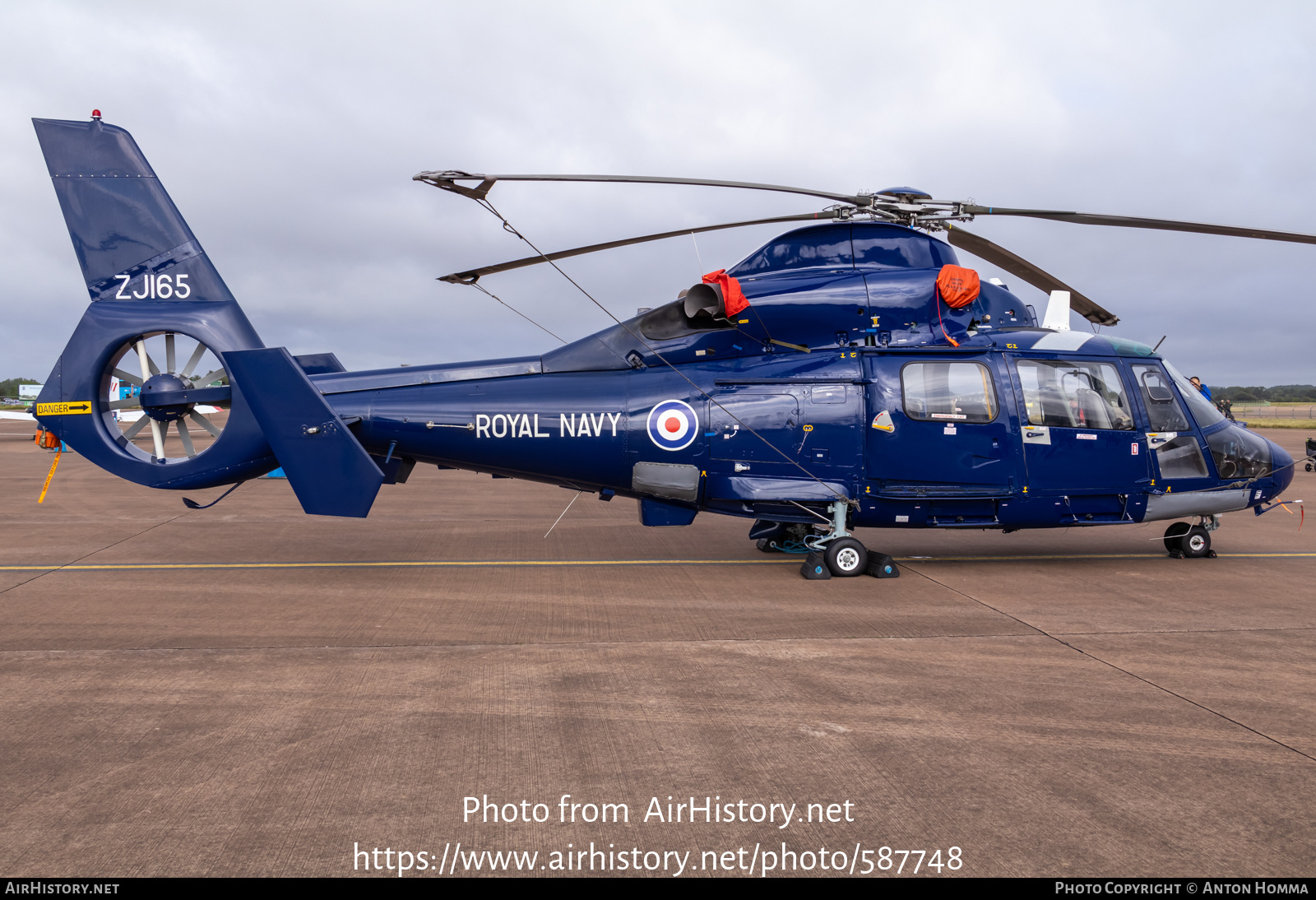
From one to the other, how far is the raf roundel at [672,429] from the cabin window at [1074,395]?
159 inches

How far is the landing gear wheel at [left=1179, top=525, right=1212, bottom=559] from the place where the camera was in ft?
35.0

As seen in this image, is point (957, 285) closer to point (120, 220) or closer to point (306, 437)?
point (306, 437)

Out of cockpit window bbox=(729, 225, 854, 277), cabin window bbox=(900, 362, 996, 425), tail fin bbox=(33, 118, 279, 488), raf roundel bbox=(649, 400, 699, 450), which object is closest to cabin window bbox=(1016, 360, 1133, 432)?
cabin window bbox=(900, 362, 996, 425)

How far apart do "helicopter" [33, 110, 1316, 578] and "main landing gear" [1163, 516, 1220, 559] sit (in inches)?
31.8

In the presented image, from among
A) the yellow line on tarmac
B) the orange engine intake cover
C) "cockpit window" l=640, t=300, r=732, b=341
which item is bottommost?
the yellow line on tarmac

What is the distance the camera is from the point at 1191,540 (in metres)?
10.7

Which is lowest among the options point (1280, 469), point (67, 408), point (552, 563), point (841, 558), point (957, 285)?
point (552, 563)

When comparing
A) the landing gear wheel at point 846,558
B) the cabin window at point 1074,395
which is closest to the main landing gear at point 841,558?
the landing gear wheel at point 846,558

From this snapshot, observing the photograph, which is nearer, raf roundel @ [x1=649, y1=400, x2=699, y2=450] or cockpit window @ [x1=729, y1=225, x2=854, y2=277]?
raf roundel @ [x1=649, y1=400, x2=699, y2=450]

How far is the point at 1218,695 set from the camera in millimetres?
5418

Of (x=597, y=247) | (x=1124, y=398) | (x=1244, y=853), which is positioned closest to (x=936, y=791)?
(x=1244, y=853)

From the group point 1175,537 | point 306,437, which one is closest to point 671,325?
point 306,437

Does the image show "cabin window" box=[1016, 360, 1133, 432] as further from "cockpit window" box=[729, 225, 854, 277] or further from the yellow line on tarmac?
"cockpit window" box=[729, 225, 854, 277]

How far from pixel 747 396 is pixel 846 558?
2.22 m
